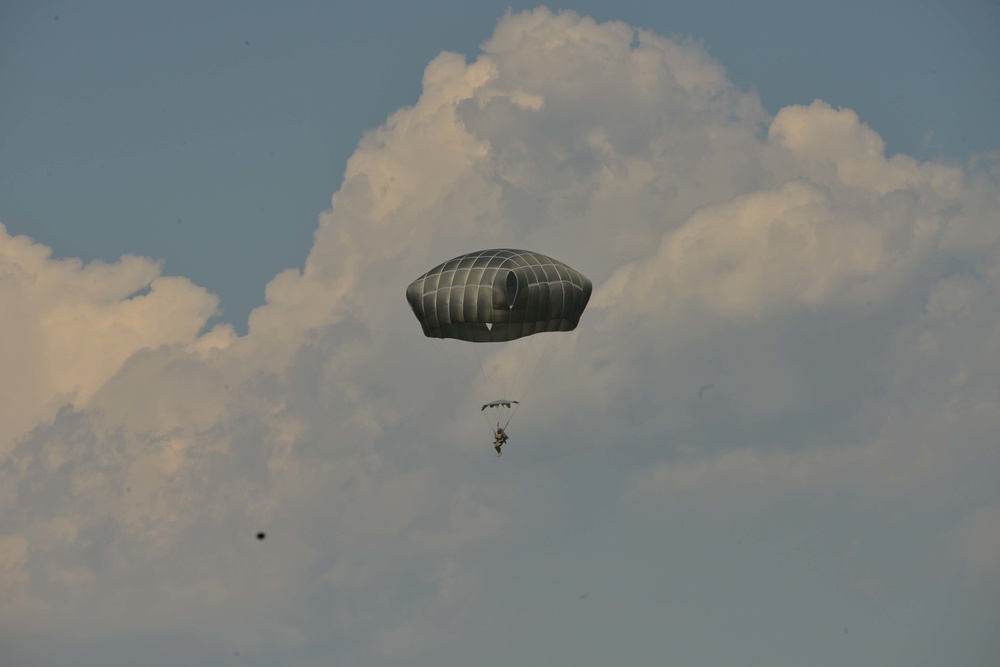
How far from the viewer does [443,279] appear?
16162 centimetres

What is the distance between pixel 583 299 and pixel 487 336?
6371 millimetres

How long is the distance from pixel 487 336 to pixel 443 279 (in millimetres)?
4235

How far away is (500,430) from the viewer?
165 m

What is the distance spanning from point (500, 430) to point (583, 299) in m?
9.15

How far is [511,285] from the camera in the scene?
159m

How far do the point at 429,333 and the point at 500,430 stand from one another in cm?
714

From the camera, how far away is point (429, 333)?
164 m

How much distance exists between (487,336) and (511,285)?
449 cm

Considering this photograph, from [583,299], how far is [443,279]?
28.6 ft

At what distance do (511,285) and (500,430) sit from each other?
10113 millimetres

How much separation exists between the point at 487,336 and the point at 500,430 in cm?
608

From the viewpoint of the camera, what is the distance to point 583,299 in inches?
6471
